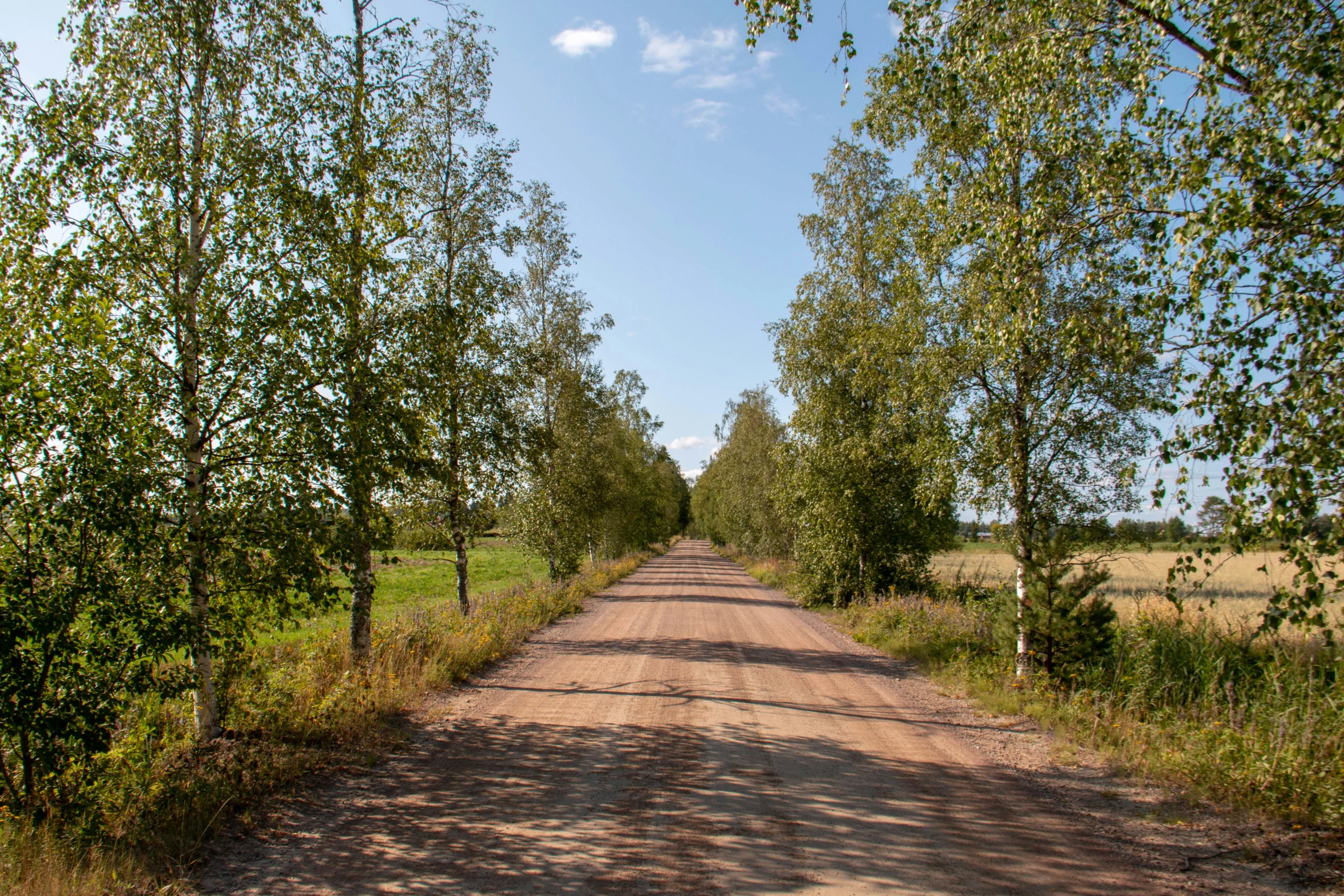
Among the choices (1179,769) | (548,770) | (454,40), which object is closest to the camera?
(1179,769)

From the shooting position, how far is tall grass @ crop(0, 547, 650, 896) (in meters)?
4.56

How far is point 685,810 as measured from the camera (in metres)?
5.65

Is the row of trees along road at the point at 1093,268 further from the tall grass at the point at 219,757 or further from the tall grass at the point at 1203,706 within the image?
the tall grass at the point at 219,757

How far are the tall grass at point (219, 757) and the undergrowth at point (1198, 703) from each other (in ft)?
25.1

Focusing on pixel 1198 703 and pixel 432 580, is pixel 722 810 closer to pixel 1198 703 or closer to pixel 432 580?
pixel 1198 703

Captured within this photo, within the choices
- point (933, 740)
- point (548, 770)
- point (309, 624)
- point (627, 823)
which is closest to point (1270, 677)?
point (933, 740)

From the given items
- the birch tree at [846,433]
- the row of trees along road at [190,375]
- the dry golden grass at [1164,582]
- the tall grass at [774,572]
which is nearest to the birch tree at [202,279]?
the row of trees along road at [190,375]

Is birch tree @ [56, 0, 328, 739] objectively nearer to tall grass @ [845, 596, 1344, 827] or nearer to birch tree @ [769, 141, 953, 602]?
tall grass @ [845, 596, 1344, 827]

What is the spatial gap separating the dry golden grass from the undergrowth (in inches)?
26.6

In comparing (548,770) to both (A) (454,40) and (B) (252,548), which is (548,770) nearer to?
(B) (252,548)

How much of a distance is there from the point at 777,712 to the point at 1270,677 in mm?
5187

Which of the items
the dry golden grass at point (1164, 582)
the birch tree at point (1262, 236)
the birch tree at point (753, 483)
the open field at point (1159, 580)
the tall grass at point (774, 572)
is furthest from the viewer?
the birch tree at point (753, 483)

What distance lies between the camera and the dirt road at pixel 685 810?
15.0ft

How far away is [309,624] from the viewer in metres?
18.2
